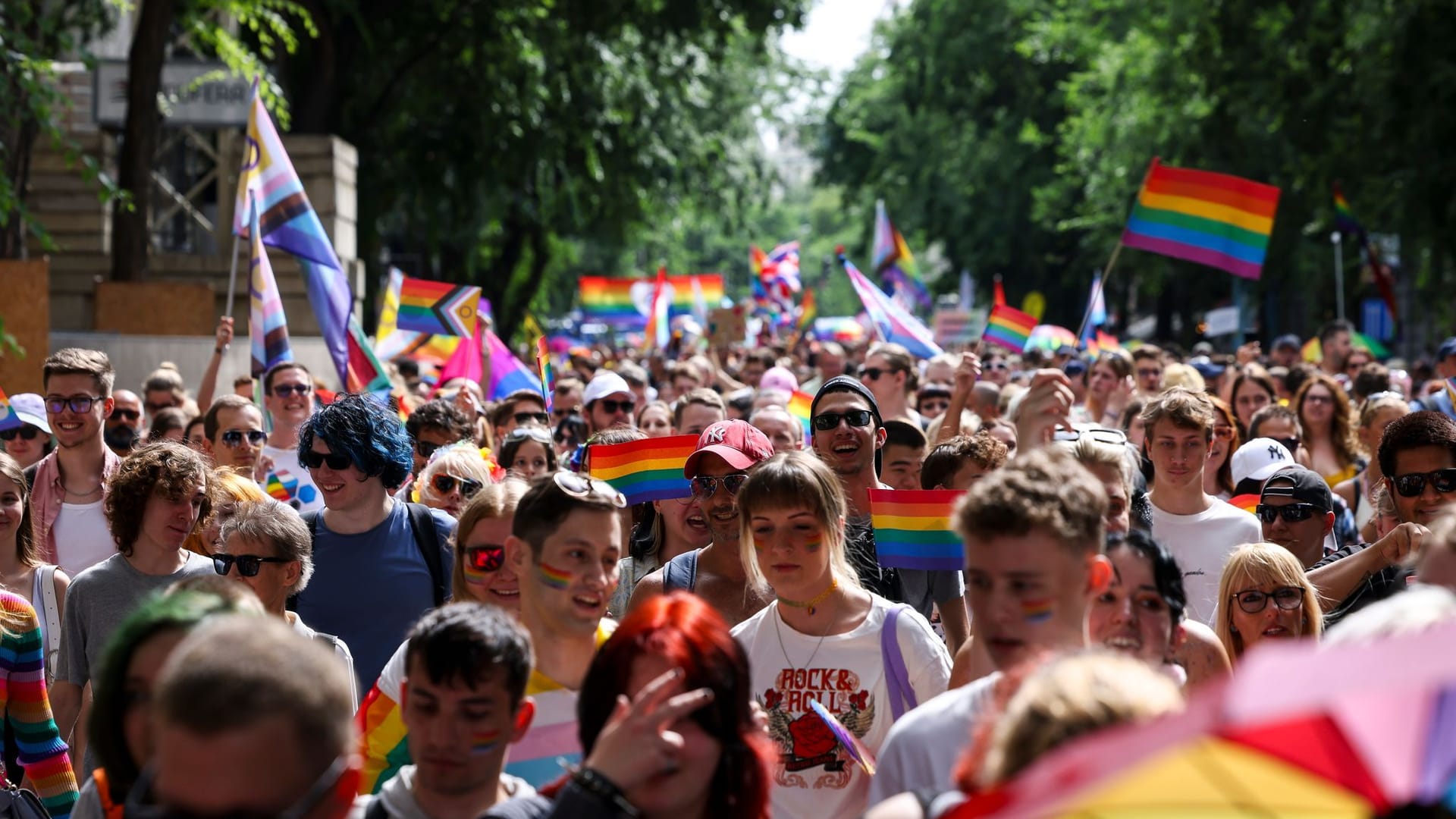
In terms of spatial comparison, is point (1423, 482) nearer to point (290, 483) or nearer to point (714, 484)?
point (714, 484)

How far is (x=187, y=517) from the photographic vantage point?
17.9 feet

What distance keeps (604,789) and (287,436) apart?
592 centimetres

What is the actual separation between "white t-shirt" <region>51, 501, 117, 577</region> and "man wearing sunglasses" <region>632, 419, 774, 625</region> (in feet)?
7.24

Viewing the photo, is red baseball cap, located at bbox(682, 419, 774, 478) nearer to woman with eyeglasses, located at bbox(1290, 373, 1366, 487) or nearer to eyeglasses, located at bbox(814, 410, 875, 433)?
eyeglasses, located at bbox(814, 410, 875, 433)

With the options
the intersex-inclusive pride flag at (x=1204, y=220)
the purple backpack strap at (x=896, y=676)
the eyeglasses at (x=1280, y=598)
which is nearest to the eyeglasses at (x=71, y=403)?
the purple backpack strap at (x=896, y=676)

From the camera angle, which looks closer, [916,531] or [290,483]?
[916,531]

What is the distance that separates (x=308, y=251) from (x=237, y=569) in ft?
19.9

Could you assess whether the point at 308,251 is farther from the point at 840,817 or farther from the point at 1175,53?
the point at 1175,53

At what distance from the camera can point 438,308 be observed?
1267cm

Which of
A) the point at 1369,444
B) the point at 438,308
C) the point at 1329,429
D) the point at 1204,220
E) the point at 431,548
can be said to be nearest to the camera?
the point at 431,548

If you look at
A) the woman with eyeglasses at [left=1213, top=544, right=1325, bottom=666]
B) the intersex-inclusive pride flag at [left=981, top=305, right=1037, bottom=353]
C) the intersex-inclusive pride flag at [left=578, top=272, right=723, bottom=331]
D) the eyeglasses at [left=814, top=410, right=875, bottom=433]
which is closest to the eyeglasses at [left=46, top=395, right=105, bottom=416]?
the eyeglasses at [left=814, top=410, right=875, bottom=433]

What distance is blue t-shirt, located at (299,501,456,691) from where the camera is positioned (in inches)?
217

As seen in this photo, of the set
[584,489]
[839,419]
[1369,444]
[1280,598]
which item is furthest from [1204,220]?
[584,489]

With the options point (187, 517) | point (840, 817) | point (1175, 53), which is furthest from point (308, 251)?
point (1175, 53)
